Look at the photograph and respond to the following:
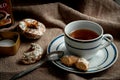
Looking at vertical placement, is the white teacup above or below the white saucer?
above

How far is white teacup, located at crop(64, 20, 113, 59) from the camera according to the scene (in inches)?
30.8

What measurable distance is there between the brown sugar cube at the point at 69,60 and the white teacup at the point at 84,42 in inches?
0.7

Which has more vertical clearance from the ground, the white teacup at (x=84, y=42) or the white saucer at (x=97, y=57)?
the white teacup at (x=84, y=42)

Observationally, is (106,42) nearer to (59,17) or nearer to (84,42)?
(84,42)

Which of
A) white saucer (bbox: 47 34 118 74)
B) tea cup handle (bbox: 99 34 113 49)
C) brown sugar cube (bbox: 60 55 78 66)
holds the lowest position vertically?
white saucer (bbox: 47 34 118 74)

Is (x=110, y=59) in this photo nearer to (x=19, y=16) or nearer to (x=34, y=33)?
(x=34, y=33)

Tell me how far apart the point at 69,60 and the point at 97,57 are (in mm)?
90

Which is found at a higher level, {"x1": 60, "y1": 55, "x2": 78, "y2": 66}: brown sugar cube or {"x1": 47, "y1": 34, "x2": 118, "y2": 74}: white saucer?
{"x1": 60, "y1": 55, "x2": 78, "y2": 66}: brown sugar cube

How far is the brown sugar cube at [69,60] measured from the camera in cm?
79

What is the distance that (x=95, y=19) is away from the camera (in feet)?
3.20

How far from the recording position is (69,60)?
0.79 m

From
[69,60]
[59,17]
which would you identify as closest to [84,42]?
[69,60]

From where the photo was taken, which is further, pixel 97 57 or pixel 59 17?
pixel 59 17

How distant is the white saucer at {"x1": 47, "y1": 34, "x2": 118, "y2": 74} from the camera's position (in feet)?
2.58
